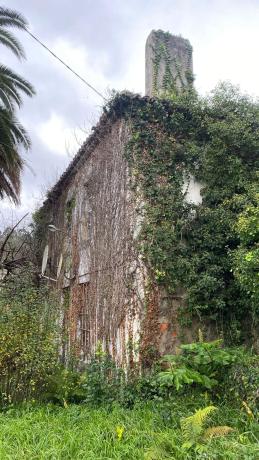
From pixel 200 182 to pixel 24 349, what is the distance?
4.34m

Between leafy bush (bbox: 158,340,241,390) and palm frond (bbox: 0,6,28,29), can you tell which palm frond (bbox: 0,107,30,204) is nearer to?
palm frond (bbox: 0,6,28,29)

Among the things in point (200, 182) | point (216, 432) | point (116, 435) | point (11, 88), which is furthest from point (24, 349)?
point (11, 88)

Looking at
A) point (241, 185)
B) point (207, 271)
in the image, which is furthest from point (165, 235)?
point (241, 185)

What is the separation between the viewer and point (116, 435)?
14.0 feet

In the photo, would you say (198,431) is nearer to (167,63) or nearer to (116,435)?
(116,435)

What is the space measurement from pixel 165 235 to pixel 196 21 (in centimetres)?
445

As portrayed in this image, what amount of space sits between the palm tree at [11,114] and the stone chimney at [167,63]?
137 inches

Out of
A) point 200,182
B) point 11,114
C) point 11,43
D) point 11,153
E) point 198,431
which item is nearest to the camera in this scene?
point 198,431

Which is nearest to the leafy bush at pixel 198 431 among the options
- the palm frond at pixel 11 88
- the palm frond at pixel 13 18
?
the palm frond at pixel 11 88

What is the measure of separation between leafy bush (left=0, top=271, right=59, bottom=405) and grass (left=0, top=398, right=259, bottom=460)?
0.65 m

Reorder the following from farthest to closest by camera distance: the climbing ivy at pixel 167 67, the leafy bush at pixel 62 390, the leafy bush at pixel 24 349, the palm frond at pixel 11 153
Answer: the palm frond at pixel 11 153
the climbing ivy at pixel 167 67
the leafy bush at pixel 62 390
the leafy bush at pixel 24 349

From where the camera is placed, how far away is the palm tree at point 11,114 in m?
10.4

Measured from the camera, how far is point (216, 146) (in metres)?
7.20

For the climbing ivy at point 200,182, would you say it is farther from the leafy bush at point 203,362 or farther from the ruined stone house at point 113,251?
the leafy bush at point 203,362
